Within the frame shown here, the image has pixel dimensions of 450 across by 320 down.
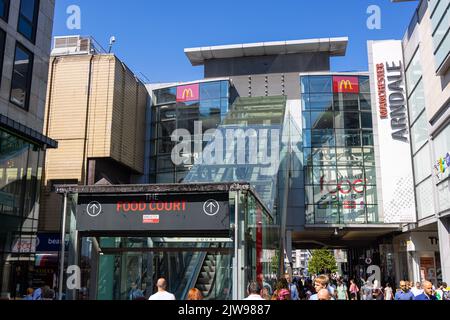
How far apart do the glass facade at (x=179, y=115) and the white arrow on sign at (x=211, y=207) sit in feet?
78.4

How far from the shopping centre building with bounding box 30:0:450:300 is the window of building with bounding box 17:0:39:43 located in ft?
25.7

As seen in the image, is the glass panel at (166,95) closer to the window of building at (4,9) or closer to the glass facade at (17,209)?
the glass facade at (17,209)

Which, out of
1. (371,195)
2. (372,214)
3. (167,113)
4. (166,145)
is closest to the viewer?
(372,214)

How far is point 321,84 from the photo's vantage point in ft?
111

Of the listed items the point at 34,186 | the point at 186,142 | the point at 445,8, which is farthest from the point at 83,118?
the point at 445,8

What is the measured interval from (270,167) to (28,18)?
506 inches

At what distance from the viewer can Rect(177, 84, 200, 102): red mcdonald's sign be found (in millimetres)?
35531

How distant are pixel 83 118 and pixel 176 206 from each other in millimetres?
21847

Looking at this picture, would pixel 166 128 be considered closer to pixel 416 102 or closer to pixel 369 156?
pixel 369 156

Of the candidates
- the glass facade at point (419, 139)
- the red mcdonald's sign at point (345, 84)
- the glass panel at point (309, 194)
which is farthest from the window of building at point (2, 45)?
the red mcdonald's sign at point (345, 84)

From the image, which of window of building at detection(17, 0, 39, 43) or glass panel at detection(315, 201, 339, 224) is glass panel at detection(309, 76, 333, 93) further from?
window of building at detection(17, 0, 39, 43)

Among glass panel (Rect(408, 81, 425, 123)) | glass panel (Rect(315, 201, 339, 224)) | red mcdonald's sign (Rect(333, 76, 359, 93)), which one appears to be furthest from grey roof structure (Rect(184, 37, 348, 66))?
glass panel (Rect(315, 201, 339, 224))

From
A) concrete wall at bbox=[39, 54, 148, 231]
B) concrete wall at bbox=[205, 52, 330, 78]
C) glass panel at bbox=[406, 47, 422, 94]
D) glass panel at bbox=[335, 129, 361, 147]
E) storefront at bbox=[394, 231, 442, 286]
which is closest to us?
glass panel at bbox=[406, 47, 422, 94]

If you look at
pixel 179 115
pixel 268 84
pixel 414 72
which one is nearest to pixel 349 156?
pixel 414 72
